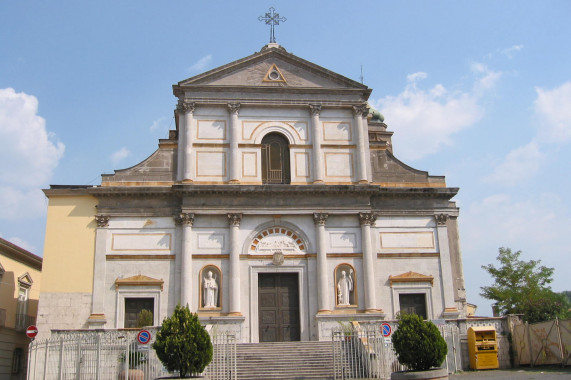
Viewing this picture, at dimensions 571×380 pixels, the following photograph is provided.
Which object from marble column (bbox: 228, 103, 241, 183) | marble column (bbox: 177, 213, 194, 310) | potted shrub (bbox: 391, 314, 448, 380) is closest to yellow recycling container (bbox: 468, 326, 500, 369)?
potted shrub (bbox: 391, 314, 448, 380)

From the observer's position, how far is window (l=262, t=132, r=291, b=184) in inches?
1077

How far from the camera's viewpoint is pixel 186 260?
25.4 m

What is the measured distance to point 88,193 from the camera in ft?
85.8

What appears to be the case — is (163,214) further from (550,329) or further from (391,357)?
(550,329)

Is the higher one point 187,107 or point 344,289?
point 187,107

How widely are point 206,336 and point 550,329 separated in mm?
12093

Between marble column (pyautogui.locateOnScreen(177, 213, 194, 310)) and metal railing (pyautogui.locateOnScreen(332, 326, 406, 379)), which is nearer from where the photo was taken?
metal railing (pyautogui.locateOnScreen(332, 326, 406, 379))

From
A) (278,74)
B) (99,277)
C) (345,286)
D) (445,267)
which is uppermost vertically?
(278,74)

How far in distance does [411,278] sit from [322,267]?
400 centimetres

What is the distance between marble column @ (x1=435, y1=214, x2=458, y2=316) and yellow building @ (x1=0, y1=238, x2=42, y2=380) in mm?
20086

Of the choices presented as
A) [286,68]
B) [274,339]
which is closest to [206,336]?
[274,339]

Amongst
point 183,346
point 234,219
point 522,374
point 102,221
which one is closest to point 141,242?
point 102,221

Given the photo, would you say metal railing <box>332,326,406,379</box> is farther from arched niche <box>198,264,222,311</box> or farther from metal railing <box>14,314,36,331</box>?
metal railing <box>14,314,36,331</box>

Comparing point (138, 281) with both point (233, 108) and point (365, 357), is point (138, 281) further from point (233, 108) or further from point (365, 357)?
point (365, 357)
